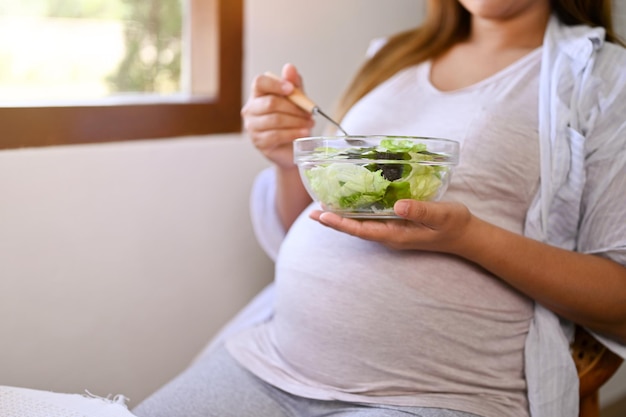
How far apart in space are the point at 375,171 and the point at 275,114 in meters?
0.34

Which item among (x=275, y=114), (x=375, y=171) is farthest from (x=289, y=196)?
(x=375, y=171)

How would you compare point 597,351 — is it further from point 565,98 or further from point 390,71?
point 390,71

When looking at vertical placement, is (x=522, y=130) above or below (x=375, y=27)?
below

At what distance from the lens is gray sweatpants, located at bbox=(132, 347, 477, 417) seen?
1.08m

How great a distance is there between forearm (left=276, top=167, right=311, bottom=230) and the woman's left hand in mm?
→ 383

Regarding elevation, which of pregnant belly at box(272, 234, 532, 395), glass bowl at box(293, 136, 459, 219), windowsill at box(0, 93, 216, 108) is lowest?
pregnant belly at box(272, 234, 532, 395)

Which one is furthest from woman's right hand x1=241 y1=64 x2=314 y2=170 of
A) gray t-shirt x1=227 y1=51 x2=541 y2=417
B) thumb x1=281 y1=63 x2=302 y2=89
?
gray t-shirt x1=227 y1=51 x2=541 y2=417

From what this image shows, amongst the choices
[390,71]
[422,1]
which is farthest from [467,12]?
[422,1]

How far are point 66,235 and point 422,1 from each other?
47.0 inches

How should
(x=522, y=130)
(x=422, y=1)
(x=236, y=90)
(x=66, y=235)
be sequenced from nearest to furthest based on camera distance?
1. (x=522, y=130)
2. (x=66, y=235)
3. (x=236, y=90)
4. (x=422, y=1)

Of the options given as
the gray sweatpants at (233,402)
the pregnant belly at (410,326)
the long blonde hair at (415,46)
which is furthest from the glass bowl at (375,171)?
the long blonde hair at (415,46)

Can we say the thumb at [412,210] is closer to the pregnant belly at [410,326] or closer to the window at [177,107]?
the pregnant belly at [410,326]

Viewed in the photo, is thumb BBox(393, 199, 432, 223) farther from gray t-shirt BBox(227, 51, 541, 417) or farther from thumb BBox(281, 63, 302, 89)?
thumb BBox(281, 63, 302, 89)

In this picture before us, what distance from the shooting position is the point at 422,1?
2.03m
